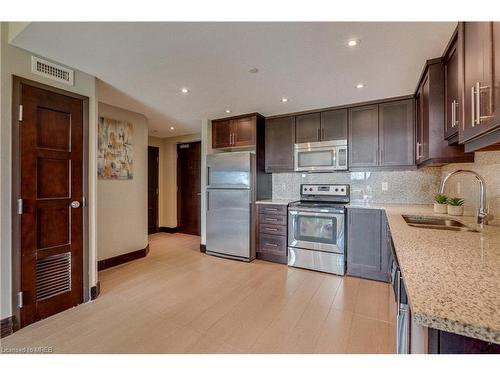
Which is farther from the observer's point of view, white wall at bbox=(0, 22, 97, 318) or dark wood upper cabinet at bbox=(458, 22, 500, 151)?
white wall at bbox=(0, 22, 97, 318)

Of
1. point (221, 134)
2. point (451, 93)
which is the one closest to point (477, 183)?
point (451, 93)

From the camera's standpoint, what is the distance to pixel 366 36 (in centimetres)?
171

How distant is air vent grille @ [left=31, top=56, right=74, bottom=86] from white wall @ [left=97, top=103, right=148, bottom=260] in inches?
45.6

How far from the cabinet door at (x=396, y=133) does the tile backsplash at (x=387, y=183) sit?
13.0 inches

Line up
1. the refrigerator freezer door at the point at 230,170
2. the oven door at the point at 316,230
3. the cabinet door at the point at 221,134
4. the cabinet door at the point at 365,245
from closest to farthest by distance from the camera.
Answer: the cabinet door at the point at 365,245
the oven door at the point at 316,230
the refrigerator freezer door at the point at 230,170
the cabinet door at the point at 221,134

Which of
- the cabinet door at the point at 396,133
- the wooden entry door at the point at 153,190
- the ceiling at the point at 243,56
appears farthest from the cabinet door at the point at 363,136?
the wooden entry door at the point at 153,190

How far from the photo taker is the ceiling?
5.37 ft

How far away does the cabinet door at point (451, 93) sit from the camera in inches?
67.3

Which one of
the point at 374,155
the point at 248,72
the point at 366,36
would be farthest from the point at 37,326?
the point at 374,155

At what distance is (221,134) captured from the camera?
4051mm

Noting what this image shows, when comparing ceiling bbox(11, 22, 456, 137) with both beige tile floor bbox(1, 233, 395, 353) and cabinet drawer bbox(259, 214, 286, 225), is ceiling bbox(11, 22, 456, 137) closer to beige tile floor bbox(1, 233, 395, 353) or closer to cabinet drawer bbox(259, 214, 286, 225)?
cabinet drawer bbox(259, 214, 286, 225)

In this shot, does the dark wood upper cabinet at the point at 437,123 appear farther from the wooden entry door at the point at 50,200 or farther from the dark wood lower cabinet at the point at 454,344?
the wooden entry door at the point at 50,200

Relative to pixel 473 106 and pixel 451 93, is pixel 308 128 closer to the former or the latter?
pixel 451 93

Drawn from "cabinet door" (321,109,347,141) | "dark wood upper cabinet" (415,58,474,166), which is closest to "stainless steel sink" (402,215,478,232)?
"dark wood upper cabinet" (415,58,474,166)
